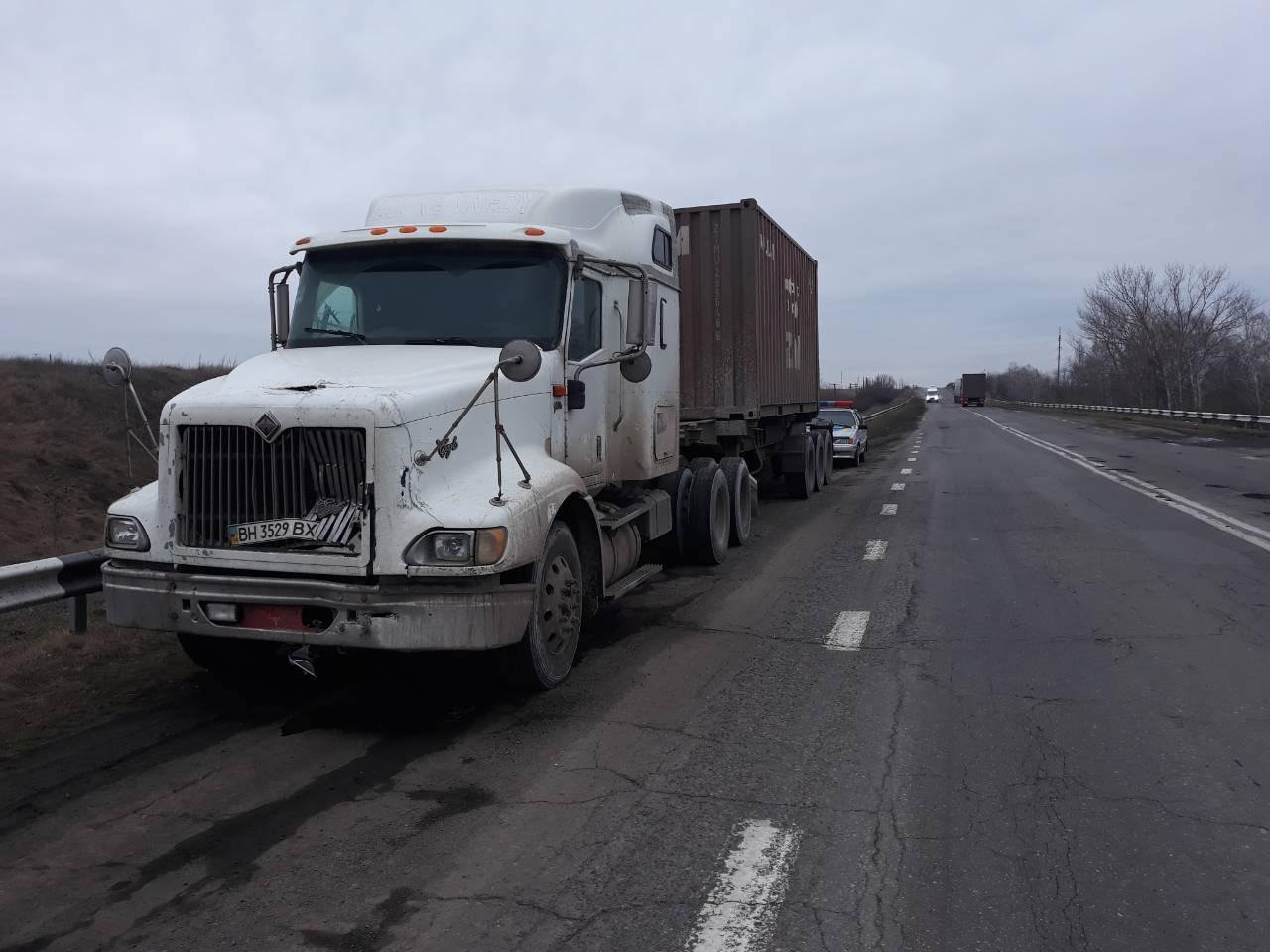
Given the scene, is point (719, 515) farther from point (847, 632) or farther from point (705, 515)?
point (847, 632)

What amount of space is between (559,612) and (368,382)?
172cm

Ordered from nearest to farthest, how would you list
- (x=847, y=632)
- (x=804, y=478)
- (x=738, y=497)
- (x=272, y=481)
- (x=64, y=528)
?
(x=272, y=481) → (x=847, y=632) → (x=738, y=497) → (x=64, y=528) → (x=804, y=478)

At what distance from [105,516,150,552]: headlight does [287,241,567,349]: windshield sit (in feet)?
5.65

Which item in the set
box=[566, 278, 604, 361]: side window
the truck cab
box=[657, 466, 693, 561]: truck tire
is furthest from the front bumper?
box=[657, 466, 693, 561]: truck tire

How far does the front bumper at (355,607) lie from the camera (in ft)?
→ 15.7

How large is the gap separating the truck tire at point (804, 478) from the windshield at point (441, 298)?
35.1ft

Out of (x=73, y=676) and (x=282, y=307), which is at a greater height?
(x=282, y=307)

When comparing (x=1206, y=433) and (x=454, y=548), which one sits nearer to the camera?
(x=454, y=548)

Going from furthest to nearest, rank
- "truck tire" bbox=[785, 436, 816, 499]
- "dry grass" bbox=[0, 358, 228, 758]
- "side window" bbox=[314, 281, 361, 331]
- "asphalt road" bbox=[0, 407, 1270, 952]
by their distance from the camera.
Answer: "truck tire" bbox=[785, 436, 816, 499]
"side window" bbox=[314, 281, 361, 331]
"dry grass" bbox=[0, 358, 228, 758]
"asphalt road" bbox=[0, 407, 1270, 952]

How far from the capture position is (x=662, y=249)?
871cm

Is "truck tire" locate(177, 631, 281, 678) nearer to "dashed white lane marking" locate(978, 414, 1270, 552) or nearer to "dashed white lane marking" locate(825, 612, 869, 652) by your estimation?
"dashed white lane marking" locate(825, 612, 869, 652)

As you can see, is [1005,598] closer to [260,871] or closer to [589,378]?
[589,378]

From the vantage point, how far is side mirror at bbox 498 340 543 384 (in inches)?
192

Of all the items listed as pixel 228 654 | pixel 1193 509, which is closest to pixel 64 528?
pixel 228 654
